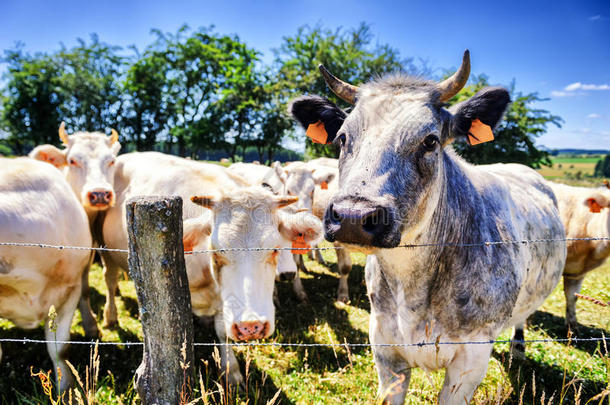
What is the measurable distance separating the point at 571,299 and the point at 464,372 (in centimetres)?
422

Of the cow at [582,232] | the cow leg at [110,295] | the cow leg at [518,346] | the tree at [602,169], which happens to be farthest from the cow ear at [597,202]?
the tree at [602,169]

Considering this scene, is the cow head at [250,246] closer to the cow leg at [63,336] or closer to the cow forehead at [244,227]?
the cow forehead at [244,227]

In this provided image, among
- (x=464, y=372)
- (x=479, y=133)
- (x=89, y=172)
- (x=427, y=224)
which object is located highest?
(x=479, y=133)

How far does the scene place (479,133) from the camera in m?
2.34

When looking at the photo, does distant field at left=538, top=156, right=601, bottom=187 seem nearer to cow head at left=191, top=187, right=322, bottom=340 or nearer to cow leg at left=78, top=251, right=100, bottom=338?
cow head at left=191, top=187, right=322, bottom=340

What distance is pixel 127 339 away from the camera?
4.55m

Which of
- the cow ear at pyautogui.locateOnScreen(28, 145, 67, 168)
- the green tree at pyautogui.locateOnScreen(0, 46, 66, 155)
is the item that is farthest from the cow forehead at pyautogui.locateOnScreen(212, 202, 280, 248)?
the green tree at pyautogui.locateOnScreen(0, 46, 66, 155)

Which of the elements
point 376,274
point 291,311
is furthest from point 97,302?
point 376,274

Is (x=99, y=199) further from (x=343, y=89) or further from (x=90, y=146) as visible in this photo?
(x=343, y=89)

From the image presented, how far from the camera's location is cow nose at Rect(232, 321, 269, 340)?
2637 millimetres

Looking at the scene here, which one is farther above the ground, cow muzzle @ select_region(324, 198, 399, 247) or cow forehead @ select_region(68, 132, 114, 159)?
cow forehead @ select_region(68, 132, 114, 159)

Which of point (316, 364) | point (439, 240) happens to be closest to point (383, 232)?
point (439, 240)

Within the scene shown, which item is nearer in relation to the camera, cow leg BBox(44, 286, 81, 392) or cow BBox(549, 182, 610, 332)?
cow leg BBox(44, 286, 81, 392)

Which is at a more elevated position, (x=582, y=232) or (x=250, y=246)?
(x=250, y=246)
